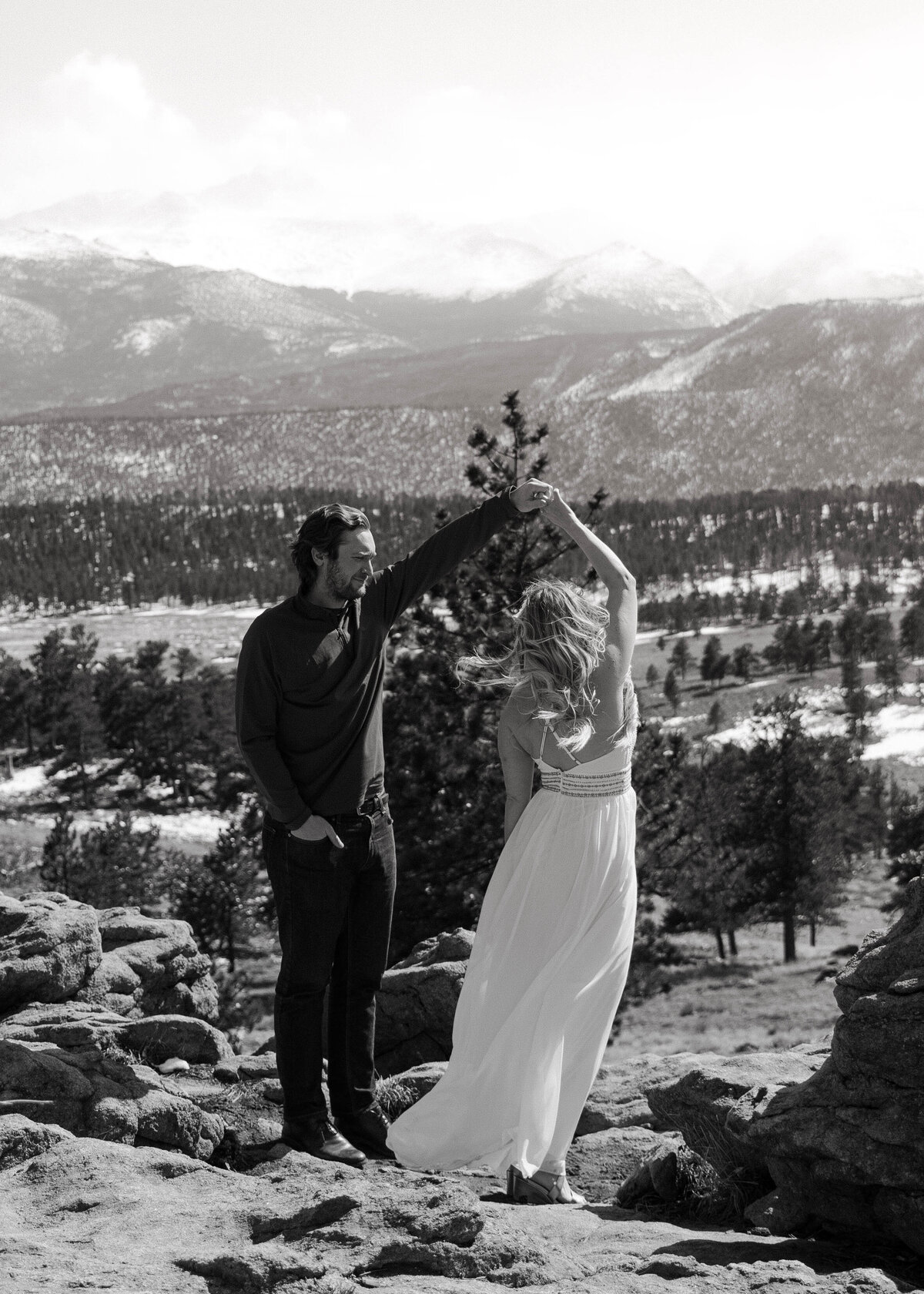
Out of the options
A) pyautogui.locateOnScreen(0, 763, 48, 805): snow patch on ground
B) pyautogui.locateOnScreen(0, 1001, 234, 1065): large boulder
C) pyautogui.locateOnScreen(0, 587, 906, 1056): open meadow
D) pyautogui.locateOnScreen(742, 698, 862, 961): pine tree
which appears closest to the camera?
pyautogui.locateOnScreen(0, 1001, 234, 1065): large boulder

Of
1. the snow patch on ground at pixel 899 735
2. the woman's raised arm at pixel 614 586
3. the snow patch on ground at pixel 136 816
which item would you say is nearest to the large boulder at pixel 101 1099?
the woman's raised arm at pixel 614 586

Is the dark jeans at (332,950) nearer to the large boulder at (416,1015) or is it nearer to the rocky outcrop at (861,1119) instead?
the rocky outcrop at (861,1119)

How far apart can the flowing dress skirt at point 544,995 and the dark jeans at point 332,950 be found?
1.50 feet

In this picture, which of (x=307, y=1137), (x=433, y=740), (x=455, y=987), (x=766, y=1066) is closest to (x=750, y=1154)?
(x=766, y=1066)

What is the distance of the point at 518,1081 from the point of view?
555 centimetres

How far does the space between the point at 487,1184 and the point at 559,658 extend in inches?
101

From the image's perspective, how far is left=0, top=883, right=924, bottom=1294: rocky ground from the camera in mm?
4238

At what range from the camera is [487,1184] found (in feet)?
19.5

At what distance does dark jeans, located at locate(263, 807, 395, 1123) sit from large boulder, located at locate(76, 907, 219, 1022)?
3464mm

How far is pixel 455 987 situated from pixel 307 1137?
316cm

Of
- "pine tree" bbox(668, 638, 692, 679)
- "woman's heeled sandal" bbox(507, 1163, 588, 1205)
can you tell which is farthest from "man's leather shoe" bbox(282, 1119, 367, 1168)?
"pine tree" bbox(668, 638, 692, 679)

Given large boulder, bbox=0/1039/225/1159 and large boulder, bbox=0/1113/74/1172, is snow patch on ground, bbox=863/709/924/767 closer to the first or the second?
large boulder, bbox=0/1039/225/1159

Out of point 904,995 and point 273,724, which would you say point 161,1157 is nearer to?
point 273,724

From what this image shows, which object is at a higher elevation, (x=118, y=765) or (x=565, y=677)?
(x=565, y=677)
